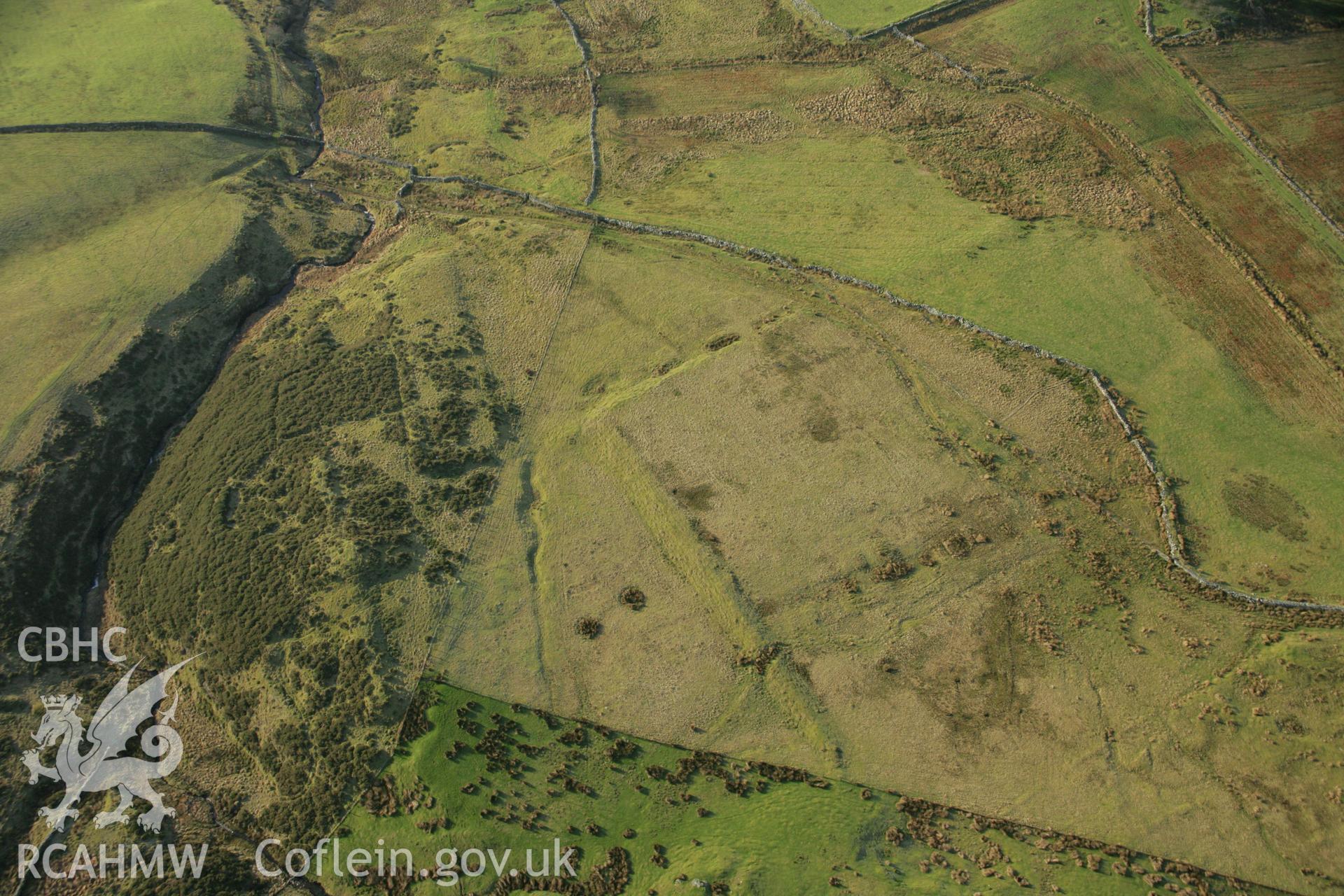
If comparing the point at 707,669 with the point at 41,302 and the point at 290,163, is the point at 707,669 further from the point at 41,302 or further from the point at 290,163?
the point at 290,163

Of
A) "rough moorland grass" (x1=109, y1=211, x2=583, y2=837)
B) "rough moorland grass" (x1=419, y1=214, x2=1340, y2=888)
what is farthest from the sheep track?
"rough moorland grass" (x1=419, y1=214, x2=1340, y2=888)

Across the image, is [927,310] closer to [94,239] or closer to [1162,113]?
[1162,113]

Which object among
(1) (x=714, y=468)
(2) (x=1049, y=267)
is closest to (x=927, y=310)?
(2) (x=1049, y=267)

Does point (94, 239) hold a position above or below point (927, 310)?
below

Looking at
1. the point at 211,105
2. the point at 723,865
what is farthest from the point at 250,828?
the point at 211,105

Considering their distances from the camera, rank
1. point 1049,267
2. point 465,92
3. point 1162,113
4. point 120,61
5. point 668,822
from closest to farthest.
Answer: point 668,822 → point 1049,267 → point 1162,113 → point 120,61 → point 465,92

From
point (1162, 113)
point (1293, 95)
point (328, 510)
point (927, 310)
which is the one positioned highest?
point (1293, 95)

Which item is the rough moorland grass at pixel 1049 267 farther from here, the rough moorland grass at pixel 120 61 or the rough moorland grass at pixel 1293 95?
the rough moorland grass at pixel 120 61
